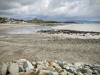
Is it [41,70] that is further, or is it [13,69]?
[13,69]

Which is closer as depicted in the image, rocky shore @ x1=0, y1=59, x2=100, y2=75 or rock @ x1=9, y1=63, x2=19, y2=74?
rocky shore @ x1=0, y1=59, x2=100, y2=75

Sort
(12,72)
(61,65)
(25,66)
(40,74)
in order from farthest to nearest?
(61,65) → (25,66) → (12,72) → (40,74)

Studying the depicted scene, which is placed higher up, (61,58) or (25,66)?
(25,66)

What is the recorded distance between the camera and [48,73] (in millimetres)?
5137

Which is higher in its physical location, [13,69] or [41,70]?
[41,70]

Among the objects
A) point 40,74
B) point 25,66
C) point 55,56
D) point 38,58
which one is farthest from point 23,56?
point 40,74

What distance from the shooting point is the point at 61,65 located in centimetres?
671

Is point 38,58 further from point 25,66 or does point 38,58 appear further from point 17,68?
point 17,68

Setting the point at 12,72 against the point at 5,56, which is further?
the point at 5,56

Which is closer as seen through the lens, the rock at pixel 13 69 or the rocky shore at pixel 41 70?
the rocky shore at pixel 41 70

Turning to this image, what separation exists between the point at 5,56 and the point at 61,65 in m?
5.23

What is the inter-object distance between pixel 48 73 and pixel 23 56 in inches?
207

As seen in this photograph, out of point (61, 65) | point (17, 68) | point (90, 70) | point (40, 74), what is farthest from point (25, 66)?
point (90, 70)

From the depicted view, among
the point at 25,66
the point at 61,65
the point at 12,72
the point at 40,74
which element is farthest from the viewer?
the point at 61,65
